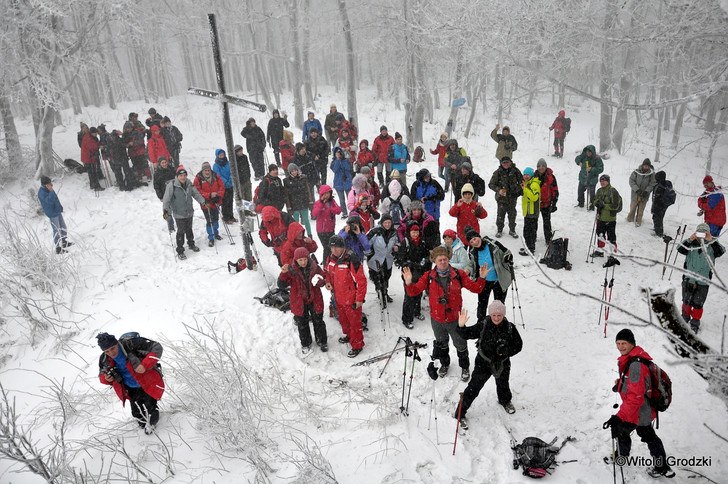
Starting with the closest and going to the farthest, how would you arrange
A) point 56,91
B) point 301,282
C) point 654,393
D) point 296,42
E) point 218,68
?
point 654,393 < point 301,282 < point 218,68 < point 56,91 < point 296,42

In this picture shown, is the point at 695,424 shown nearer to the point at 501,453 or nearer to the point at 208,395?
the point at 501,453

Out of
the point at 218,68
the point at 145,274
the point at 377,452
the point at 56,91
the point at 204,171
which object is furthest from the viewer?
the point at 56,91

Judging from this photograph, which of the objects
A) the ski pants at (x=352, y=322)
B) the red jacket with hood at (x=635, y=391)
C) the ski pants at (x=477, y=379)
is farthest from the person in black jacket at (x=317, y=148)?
the red jacket with hood at (x=635, y=391)

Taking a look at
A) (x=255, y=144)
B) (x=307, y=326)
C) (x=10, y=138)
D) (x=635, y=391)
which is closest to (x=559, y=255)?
(x=635, y=391)

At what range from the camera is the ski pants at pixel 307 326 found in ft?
21.4

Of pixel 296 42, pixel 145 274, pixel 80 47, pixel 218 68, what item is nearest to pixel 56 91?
pixel 80 47

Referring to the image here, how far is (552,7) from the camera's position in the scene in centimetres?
1010

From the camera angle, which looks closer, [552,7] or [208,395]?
[208,395]

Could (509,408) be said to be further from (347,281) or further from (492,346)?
(347,281)

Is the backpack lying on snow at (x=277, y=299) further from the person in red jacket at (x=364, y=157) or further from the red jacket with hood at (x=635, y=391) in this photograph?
the person in red jacket at (x=364, y=157)

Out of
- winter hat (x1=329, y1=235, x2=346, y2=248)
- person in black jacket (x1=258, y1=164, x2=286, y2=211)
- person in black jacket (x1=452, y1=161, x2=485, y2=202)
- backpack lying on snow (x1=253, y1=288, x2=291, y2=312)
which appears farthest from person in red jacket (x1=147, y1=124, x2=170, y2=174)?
winter hat (x1=329, y1=235, x2=346, y2=248)

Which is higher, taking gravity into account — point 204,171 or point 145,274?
point 204,171

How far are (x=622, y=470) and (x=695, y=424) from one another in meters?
1.41

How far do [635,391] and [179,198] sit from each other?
28.0ft
